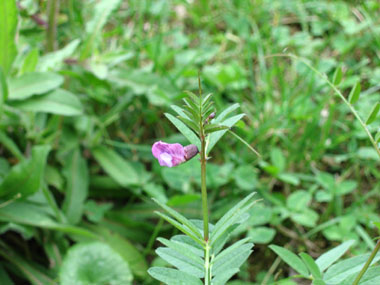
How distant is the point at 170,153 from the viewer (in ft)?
2.66

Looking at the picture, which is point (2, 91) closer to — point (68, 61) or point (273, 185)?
point (68, 61)

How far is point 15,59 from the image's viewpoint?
5.53 ft

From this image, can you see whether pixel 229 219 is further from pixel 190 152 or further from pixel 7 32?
pixel 7 32

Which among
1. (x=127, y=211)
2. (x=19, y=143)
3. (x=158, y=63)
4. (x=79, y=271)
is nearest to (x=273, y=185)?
(x=127, y=211)

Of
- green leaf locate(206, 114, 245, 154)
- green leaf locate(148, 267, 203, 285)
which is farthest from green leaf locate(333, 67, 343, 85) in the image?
green leaf locate(148, 267, 203, 285)

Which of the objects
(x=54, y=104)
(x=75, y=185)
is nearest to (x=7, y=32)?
(x=54, y=104)

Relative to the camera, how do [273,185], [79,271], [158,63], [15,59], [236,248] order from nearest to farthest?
[236,248] → [79,271] → [15,59] → [273,185] → [158,63]

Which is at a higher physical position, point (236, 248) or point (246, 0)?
point (246, 0)

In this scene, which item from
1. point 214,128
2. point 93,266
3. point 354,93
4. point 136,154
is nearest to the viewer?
point 214,128

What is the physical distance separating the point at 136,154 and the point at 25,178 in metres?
0.60

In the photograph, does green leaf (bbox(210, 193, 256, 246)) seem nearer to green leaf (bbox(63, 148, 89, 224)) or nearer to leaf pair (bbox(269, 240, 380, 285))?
leaf pair (bbox(269, 240, 380, 285))

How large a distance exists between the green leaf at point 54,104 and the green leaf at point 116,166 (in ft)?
0.77

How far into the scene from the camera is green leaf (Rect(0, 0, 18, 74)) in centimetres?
152

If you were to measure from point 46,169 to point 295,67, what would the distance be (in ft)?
4.27
